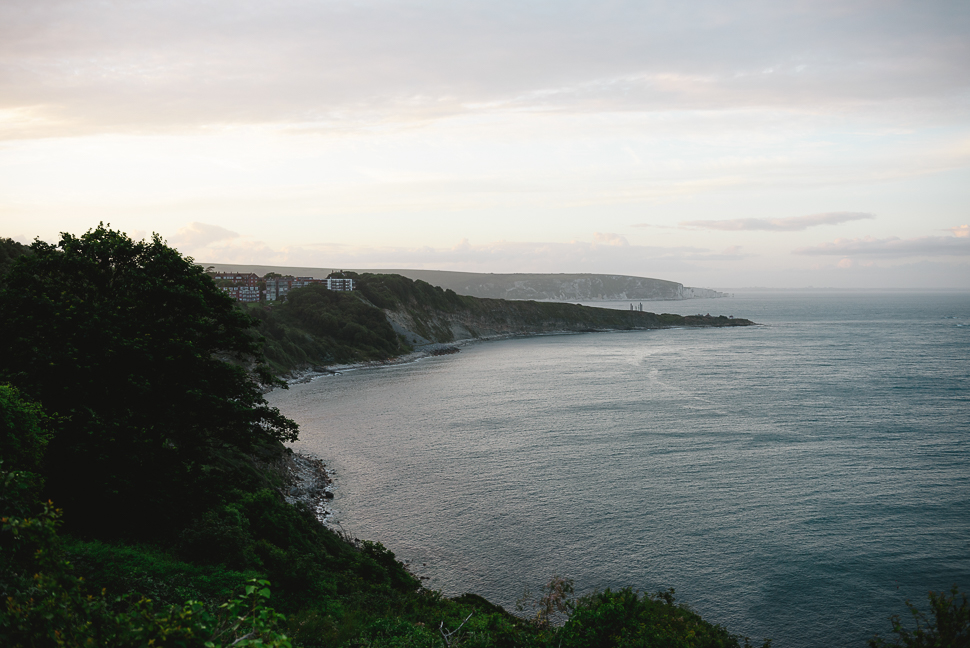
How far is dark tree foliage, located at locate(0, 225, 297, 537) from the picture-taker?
22531 mm

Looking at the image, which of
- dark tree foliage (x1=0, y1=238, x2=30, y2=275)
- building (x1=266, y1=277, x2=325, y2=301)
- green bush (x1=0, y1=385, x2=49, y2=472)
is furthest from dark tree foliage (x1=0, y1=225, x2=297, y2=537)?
building (x1=266, y1=277, x2=325, y2=301)

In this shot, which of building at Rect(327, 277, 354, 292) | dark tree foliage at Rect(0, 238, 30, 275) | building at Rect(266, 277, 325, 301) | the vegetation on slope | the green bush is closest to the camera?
the green bush

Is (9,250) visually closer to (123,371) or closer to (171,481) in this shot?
(123,371)

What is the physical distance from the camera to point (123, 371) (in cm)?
2484

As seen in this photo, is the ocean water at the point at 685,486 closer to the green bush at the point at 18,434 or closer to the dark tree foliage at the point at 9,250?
the green bush at the point at 18,434

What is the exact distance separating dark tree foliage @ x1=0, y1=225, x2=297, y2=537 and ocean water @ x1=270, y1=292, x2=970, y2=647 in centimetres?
1468

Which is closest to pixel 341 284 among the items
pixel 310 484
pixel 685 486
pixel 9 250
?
pixel 9 250

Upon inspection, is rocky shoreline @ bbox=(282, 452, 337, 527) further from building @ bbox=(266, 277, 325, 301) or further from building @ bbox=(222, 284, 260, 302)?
building @ bbox=(266, 277, 325, 301)

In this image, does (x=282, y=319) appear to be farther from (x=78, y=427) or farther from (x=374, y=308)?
(x=78, y=427)

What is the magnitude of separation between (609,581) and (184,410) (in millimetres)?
23208

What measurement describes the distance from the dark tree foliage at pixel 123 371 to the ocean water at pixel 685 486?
14.7 meters

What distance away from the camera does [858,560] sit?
105 ft

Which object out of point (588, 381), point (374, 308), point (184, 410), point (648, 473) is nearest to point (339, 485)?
point (184, 410)

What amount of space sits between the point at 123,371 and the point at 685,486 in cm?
3798
